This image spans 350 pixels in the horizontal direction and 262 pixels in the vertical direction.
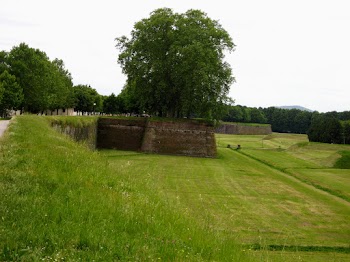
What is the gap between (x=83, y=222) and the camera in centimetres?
509

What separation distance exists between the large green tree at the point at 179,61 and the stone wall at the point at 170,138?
2.28m

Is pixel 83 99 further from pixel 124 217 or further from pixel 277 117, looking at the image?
pixel 277 117

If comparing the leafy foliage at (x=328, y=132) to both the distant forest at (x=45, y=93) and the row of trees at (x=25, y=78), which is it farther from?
the row of trees at (x=25, y=78)

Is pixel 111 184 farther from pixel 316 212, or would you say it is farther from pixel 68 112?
pixel 68 112

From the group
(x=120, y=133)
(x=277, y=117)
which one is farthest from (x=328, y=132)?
(x=277, y=117)

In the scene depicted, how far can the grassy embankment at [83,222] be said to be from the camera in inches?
169

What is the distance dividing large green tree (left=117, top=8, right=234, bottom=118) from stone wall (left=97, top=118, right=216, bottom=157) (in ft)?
7.47

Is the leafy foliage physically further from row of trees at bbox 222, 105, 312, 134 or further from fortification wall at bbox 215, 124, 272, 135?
row of trees at bbox 222, 105, 312, 134

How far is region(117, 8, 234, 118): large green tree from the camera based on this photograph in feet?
123

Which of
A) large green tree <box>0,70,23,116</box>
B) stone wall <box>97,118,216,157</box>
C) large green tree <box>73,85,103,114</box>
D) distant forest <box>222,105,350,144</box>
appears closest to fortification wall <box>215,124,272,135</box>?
distant forest <box>222,105,350,144</box>

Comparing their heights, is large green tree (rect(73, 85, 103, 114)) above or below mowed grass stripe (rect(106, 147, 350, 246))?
above

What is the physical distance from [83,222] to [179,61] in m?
34.5

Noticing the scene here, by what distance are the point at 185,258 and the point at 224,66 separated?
37.0 meters

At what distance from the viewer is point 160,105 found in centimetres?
4312
